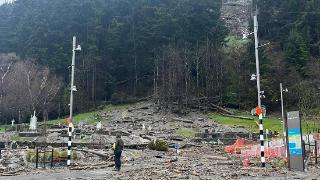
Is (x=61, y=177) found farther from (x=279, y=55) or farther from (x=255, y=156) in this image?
(x=279, y=55)

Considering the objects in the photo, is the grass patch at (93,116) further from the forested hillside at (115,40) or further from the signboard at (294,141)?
the signboard at (294,141)

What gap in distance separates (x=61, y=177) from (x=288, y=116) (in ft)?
31.0

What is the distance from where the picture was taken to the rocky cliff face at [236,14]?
112844 mm

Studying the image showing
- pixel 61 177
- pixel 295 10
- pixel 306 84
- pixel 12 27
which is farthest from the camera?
pixel 12 27

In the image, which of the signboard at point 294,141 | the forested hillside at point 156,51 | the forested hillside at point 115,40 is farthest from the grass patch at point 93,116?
the signboard at point 294,141

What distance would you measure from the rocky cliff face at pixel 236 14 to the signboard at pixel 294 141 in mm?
90986

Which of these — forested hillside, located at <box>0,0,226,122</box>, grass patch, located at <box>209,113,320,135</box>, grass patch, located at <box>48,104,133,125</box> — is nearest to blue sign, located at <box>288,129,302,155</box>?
grass patch, located at <box>209,113,320,135</box>

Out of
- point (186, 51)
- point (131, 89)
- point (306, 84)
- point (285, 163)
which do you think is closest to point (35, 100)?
→ point (131, 89)

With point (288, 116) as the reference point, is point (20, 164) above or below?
below

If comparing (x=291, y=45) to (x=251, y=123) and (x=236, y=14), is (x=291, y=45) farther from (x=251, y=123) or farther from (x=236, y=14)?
(x=236, y=14)

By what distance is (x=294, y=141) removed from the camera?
17.7 meters

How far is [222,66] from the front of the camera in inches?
3093

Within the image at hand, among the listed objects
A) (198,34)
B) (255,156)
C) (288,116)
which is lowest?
(255,156)

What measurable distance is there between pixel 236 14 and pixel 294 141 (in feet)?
367
